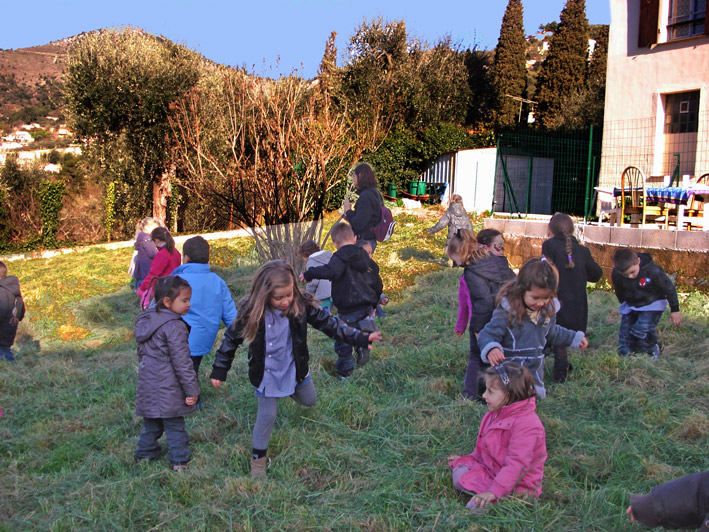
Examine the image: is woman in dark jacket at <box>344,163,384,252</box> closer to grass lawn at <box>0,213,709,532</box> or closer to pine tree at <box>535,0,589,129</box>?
grass lawn at <box>0,213,709,532</box>

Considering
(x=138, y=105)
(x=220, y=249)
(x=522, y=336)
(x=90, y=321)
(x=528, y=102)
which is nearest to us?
(x=522, y=336)

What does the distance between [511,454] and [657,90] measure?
45.5 ft

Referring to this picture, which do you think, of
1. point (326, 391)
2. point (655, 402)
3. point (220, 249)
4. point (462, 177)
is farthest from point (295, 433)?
point (462, 177)

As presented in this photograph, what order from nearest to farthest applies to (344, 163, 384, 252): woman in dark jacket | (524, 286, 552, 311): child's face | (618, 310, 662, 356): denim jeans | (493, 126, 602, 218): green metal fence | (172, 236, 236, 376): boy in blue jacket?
(524, 286, 552, 311): child's face < (172, 236, 236, 376): boy in blue jacket < (618, 310, 662, 356): denim jeans < (344, 163, 384, 252): woman in dark jacket < (493, 126, 602, 218): green metal fence

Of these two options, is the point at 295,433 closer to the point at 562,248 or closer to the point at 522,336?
the point at 522,336

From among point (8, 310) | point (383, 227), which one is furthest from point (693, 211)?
point (8, 310)

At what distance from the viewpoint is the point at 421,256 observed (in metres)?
11.2

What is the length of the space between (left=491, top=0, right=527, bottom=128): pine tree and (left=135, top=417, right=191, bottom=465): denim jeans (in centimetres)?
2746

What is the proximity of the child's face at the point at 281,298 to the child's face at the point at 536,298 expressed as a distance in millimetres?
1440

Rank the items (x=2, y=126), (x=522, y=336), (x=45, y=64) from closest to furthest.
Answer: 1. (x=522, y=336)
2. (x=2, y=126)
3. (x=45, y=64)

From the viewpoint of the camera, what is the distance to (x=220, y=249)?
13.5 m

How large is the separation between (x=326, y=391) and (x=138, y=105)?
1480 centimetres

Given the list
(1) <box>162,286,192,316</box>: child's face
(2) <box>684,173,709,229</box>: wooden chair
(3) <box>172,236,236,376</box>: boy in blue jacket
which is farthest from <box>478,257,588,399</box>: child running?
(2) <box>684,173,709,229</box>: wooden chair

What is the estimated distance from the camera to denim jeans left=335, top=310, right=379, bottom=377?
543cm
